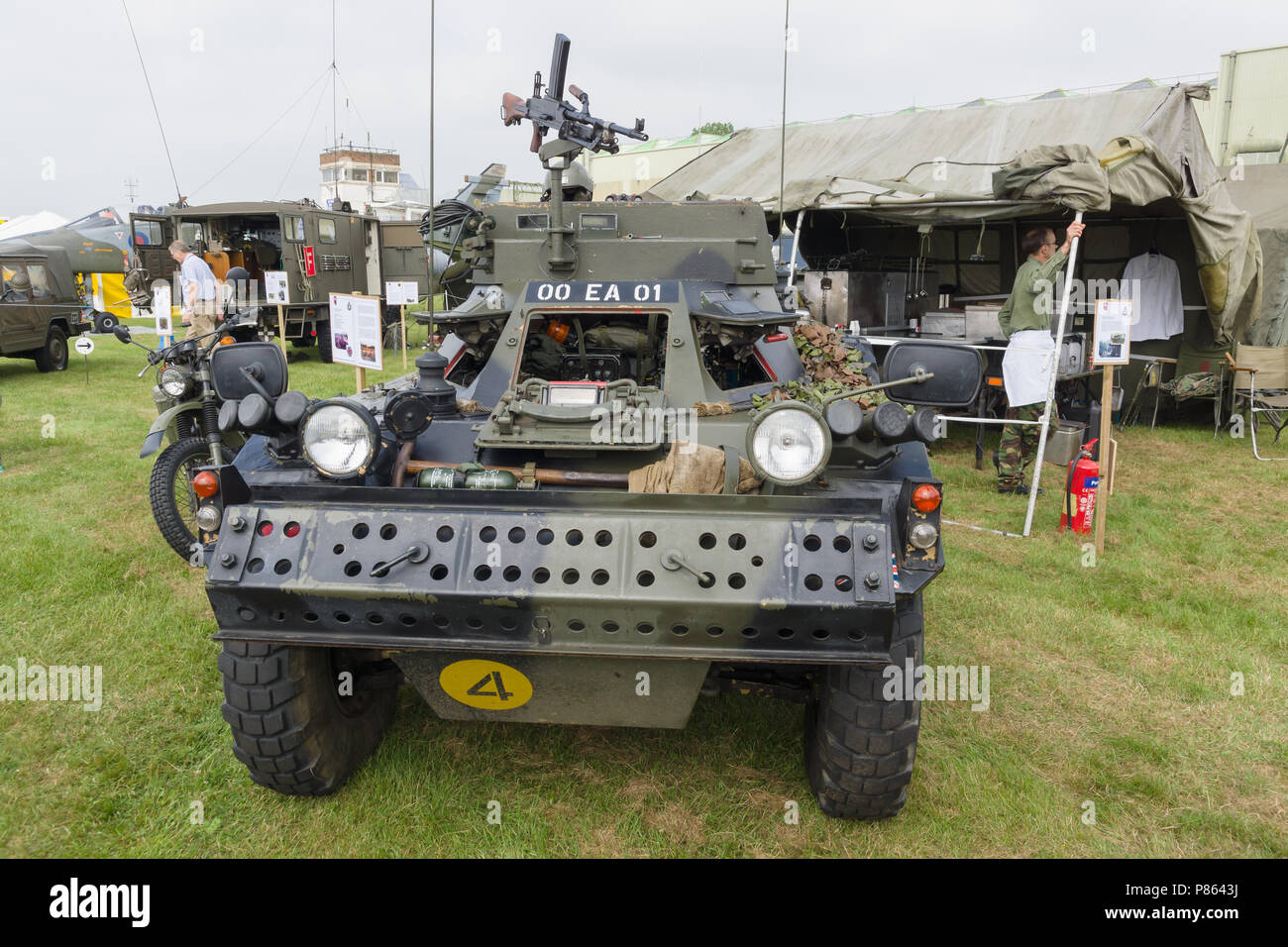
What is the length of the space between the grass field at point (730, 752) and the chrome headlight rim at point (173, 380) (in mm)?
1047

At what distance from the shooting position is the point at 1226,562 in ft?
20.0

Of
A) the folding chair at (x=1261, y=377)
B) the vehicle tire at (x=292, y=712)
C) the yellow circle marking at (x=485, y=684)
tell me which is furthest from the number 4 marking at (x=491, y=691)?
the folding chair at (x=1261, y=377)

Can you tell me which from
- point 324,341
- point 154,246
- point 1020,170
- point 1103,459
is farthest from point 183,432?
point 154,246

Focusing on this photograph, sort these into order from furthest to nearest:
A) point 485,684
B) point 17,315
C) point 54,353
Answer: point 54,353
point 17,315
point 485,684

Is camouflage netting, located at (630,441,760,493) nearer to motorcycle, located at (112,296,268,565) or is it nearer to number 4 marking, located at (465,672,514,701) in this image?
number 4 marking, located at (465,672,514,701)

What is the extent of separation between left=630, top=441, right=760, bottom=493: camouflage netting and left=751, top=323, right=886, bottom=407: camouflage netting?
716 mm

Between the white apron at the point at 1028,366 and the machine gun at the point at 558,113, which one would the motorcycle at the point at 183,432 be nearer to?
the machine gun at the point at 558,113

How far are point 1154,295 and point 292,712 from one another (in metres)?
10.2

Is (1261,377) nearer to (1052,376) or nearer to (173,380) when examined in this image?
(1052,376)

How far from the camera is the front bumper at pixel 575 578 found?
8.66ft

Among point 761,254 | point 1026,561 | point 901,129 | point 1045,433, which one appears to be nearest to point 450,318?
point 761,254

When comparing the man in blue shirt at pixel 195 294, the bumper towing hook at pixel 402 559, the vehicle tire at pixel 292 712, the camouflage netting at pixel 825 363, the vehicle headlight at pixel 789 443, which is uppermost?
the man in blue shirt at pixel 195 294

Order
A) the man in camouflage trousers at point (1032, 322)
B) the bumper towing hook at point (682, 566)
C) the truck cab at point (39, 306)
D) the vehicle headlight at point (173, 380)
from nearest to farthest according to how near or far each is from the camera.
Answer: the bumper towing hook at point (682, 566) → the vehicle headlight at point (173, 380) → the man in camouflage trousers at point (1032, 322) → the truck cab at point (39, 306)

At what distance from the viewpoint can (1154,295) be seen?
10.2m
